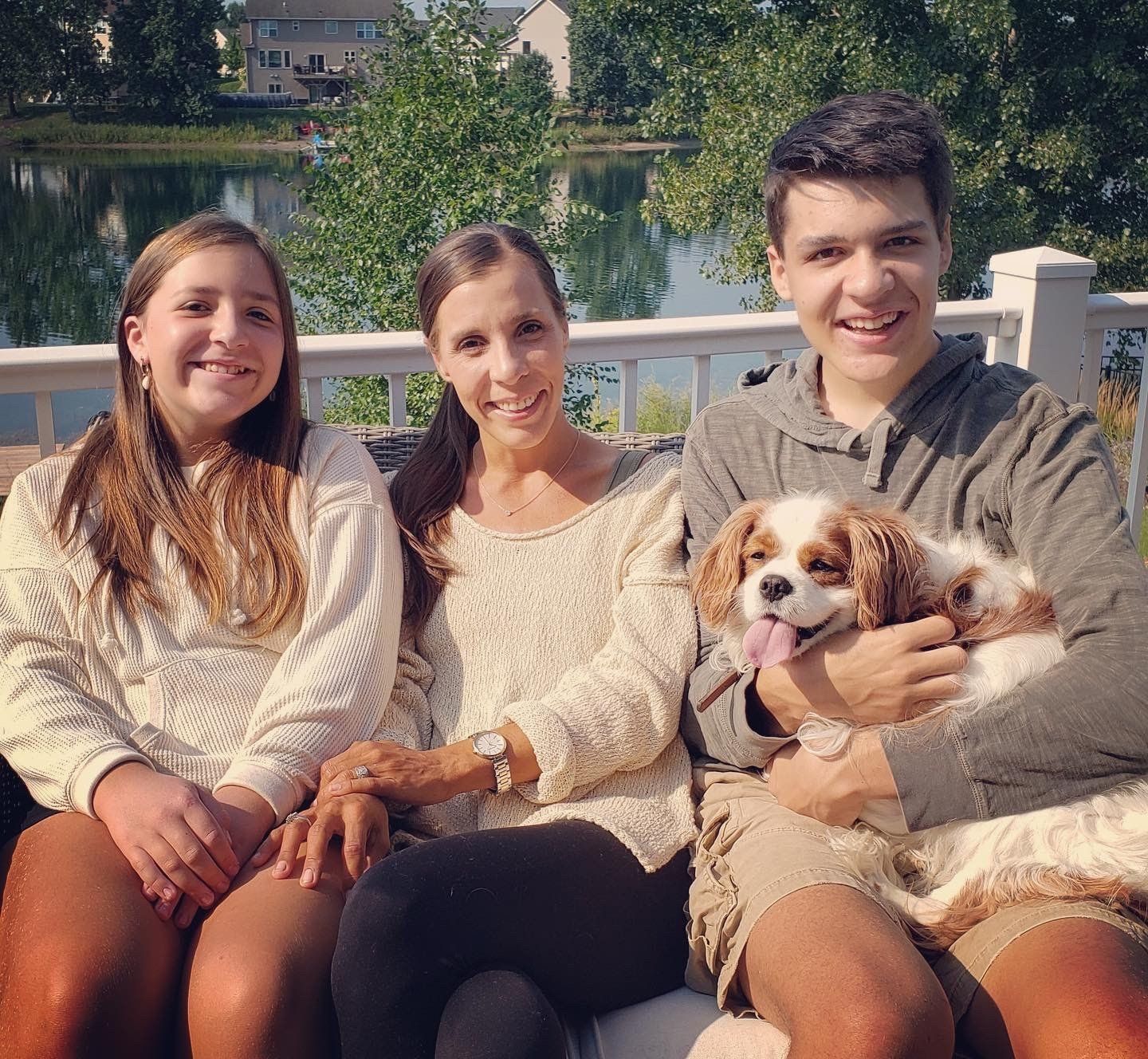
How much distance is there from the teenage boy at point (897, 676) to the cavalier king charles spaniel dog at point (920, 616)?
0.11 ft

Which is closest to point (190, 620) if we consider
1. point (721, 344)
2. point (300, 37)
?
point (721, 344)

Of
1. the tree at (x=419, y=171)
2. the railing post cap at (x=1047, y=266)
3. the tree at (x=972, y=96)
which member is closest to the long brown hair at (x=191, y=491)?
the railing post cap at (x=1047, y=266)

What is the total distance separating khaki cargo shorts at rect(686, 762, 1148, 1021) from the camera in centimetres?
175

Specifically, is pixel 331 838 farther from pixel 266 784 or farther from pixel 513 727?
pixel 513 727

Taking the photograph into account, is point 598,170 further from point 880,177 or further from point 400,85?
Result: point 880,177

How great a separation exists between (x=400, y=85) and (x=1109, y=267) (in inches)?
386

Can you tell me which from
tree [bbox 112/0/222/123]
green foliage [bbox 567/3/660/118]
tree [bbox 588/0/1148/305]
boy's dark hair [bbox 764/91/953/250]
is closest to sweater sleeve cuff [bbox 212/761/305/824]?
boy's dark hair [bbox 764/91/953/250]

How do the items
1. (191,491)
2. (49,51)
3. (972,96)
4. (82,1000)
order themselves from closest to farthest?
(82,1000), (191,491), (972,96), (49,51)

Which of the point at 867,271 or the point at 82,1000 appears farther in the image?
the point at 867,271

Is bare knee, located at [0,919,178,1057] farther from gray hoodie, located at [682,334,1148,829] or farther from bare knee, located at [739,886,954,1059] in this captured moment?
gray hoodie, located at [682,334,1148,829]

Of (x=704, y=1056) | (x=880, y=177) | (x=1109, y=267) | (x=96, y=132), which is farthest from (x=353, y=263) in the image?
(x=96, y=132)

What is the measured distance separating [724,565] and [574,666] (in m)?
0.40

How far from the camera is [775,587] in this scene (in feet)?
6.32

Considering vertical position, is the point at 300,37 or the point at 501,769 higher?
the point at 300,37
